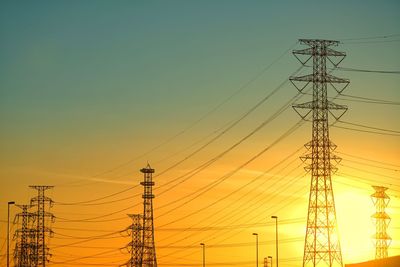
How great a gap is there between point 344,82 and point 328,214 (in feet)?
41.6

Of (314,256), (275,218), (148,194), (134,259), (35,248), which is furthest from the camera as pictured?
(35,248)

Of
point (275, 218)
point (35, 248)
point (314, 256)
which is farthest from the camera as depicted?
point (35, 248)

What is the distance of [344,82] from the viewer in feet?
327

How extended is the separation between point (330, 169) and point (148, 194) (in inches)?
1430

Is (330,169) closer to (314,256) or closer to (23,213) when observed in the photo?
(314,256)

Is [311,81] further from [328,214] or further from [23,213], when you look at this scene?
[23,213]

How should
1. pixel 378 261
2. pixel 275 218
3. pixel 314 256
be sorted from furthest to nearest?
1. pixel 275 218
2. pixel 378 261
3. pixel 314 256

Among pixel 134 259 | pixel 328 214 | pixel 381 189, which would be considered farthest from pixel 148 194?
pixel 328 214

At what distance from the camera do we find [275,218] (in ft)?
385

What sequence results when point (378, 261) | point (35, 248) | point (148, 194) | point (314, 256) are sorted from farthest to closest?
1. point (35, 248)
2. point (148, 194)
3. point (378, 261)
4. point (314, 256)

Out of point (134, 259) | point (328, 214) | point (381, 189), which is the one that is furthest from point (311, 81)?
point (134, 259)

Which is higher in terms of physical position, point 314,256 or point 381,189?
point 381,189

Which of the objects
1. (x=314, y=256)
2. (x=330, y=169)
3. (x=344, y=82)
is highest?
(x=344, y=82)

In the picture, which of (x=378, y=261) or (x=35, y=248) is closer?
(x=378, y=261)
